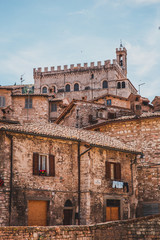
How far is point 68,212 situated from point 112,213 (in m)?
3.32

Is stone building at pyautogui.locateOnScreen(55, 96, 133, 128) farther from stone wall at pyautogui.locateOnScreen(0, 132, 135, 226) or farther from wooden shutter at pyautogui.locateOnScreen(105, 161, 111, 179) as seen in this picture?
wooden shutter at pyautogui.locateOnScreen(105, 161, 111, 179)

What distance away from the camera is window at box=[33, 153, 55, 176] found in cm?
2138

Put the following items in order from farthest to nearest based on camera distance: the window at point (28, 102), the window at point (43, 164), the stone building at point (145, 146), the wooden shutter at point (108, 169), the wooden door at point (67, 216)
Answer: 1. the window at point (28, 102)
2. the stone building at point (145, 146)
3. the wooden shutter at point (108, 169)
4. the wooden door at point (67, 216)
5. the window at point (43, 164)

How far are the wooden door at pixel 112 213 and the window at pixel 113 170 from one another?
2054mm

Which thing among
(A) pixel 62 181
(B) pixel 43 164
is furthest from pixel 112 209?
(B) pixel 43 164

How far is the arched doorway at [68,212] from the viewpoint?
2220 centimetres

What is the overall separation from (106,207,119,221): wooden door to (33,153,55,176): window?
15.6 feet

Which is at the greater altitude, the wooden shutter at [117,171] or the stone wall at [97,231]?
the wooden shutter at [117,171]

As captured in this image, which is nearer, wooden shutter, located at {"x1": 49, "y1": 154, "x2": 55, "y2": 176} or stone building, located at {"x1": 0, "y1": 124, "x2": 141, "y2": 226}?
stone building, located at {"x1": 0, "y1": 124, "x2": 141, "y2": 226}

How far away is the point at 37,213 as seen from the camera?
20875mm

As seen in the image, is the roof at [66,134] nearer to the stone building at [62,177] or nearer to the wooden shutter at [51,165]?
the stone building at [62,177]

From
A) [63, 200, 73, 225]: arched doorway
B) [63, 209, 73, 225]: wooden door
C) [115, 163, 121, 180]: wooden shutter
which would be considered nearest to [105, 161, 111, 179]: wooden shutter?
[115, 163, 121, 180]: wooden shutter

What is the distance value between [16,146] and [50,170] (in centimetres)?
275

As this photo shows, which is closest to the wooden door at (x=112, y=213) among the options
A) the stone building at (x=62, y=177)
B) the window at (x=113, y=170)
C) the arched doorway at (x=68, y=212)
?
the stone building at (x=62, y=177)
